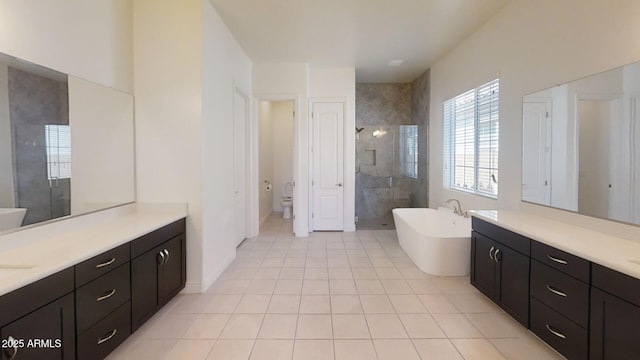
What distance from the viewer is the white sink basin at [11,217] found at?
5.93 ft

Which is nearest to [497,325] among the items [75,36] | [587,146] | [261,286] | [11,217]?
[587,146]

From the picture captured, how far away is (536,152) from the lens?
2.98 m

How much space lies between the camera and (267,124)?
739 cm

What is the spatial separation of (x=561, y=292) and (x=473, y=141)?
109 inches

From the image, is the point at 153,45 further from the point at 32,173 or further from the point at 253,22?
the point at 32,173

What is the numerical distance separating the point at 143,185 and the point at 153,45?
4.52 feet

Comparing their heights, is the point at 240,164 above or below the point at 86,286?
above

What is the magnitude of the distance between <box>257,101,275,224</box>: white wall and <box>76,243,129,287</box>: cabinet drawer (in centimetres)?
423

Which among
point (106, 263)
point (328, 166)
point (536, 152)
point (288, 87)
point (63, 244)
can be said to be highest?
point (288, 87)

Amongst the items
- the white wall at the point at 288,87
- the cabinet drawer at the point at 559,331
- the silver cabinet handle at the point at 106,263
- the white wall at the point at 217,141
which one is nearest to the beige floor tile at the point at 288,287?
the white wall at the point at 217,141

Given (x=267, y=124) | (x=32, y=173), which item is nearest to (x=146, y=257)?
(x=32, y=173)

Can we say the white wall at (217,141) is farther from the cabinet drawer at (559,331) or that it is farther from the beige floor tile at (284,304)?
the cabinet drawer at (559,331)

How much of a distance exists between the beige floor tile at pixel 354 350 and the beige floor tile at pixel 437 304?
0.83 m

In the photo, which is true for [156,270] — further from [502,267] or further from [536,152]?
[536,152]
